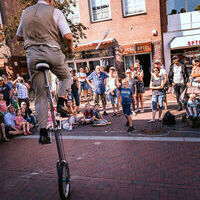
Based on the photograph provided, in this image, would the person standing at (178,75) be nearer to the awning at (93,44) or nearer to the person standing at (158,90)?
the person standing at (158,90)

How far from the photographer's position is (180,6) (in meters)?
16.2

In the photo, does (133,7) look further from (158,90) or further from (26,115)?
(26,115)

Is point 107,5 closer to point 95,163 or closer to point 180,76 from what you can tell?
point 180,76

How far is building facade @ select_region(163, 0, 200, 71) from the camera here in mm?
15018

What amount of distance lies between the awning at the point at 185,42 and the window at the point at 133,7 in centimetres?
332

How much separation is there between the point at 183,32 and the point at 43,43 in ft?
A: 49.4

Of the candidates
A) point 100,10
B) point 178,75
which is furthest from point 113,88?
point 100,10

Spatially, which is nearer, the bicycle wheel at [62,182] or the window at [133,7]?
the bicycle wheel at [62,182]

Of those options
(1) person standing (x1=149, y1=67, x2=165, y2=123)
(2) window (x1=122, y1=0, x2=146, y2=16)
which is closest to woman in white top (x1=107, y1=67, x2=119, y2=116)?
(1) person standing (x1=149, y1=67, x2=165, y2=123)

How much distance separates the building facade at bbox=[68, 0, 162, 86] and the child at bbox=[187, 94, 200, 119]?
373 inches

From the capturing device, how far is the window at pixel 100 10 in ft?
54.3

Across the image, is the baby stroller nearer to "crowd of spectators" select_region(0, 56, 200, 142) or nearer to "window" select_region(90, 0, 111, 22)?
"crowd of spectators" select_region(0, 56, 200, 142)

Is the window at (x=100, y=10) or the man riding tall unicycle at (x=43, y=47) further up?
the window at (x=100, y=10)

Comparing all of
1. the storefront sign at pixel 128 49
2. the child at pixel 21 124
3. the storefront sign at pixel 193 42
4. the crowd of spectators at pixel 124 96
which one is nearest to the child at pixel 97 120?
the crowd of spectators at pixel 124 96
